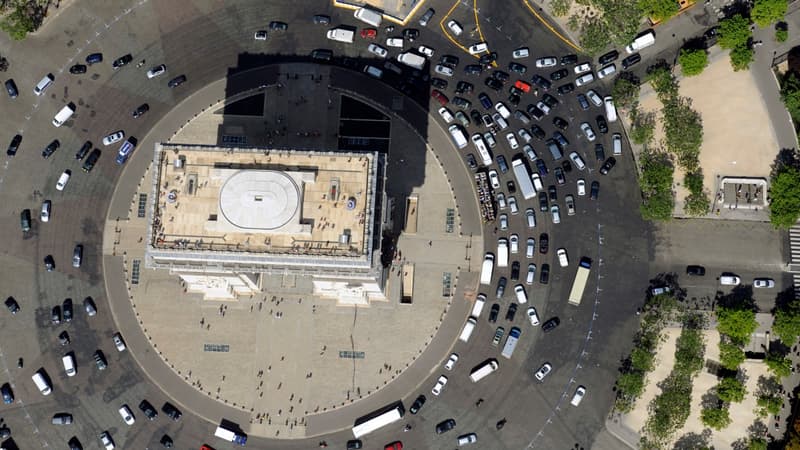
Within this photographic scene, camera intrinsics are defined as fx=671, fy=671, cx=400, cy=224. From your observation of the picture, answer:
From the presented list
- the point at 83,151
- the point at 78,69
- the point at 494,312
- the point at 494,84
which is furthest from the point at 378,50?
the point at 83,151

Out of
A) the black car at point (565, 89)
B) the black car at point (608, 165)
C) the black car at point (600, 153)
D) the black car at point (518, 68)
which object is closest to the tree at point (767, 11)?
the black car at point (565, 89)

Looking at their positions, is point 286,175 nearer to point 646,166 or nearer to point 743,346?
point 646,166

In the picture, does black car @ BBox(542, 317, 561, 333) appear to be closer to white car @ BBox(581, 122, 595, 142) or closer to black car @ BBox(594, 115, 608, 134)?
white car @ BBox(581, 122, 595, 142)

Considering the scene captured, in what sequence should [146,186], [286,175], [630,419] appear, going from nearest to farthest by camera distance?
[286,175], [630,419], [146,186]

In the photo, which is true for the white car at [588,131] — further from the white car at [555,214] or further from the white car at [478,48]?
the white car at [478,48]

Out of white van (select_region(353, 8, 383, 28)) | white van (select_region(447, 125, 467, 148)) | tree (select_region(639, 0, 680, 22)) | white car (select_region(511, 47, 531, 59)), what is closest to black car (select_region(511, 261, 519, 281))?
white van (select_region(447, 125, 467, 148))

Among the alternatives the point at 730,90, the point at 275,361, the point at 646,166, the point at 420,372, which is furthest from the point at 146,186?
the point at 730,90
